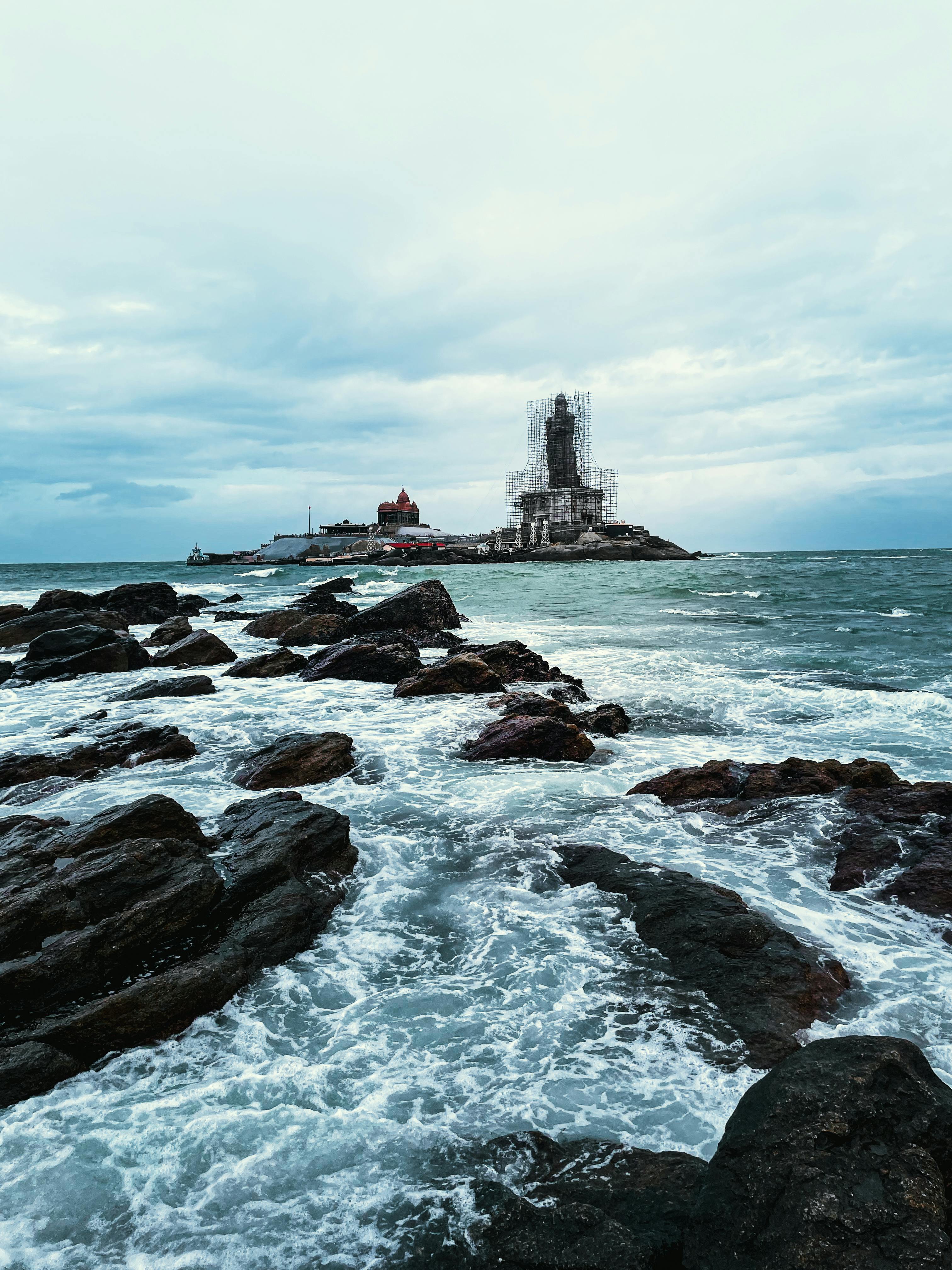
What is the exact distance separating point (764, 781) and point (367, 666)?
33.1 ft

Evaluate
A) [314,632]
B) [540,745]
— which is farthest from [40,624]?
[540,745]

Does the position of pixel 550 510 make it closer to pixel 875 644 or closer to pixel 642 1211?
pixel 875 644

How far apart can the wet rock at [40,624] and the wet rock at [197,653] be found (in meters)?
3.99

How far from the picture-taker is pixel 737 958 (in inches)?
203

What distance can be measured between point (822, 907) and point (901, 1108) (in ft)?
11.5

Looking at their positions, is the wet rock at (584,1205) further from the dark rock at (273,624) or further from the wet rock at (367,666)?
the dark rock at (273,624)

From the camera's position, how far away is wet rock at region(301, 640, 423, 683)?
1650 cm

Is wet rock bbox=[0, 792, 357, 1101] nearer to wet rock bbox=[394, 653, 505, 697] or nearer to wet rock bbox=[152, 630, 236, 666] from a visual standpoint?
wet rock bbox=[394, 653, 505, 697]

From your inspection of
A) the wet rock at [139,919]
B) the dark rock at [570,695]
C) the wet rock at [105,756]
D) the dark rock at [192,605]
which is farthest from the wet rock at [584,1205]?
the dark rock at [192,605]

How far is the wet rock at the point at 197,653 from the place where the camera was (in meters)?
17.9

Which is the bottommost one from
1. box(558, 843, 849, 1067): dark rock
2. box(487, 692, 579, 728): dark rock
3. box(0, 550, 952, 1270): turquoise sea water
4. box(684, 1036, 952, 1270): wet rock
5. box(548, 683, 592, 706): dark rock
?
box(0, 550, 952, 1270): turquoise sea water

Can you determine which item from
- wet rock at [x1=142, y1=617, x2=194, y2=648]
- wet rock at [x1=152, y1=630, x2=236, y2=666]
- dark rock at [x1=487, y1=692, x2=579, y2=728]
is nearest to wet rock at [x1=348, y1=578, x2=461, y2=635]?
wet rock at [x1=152, y1=630, x2=236, y2=666]

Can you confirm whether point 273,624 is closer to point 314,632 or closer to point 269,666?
point 314,632

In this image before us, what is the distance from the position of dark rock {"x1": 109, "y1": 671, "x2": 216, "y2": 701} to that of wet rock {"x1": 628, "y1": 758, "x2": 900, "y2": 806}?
9817mm
